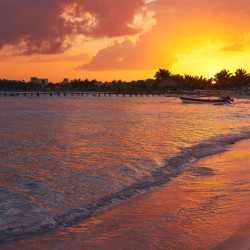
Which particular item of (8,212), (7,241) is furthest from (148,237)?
(8,212)

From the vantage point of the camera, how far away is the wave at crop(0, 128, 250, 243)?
500cm

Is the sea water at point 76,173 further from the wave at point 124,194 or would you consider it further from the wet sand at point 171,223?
the wet sand at point 171,223

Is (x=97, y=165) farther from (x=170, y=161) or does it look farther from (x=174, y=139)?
(x=174, y=139)

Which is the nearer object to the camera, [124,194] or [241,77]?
[124,194]

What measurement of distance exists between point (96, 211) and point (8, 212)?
165 centimetres

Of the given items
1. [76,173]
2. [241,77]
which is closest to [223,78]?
[241,77]

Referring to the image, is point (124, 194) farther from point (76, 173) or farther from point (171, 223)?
point (76, 173)

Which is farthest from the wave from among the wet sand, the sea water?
the wet sand

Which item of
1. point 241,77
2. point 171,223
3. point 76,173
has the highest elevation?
point 241,77

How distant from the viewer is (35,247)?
172 inches

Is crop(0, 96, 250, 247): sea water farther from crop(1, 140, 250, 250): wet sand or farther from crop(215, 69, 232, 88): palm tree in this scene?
crop(215, 69, 232, 88): palm tree

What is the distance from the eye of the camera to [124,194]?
696 centimetres

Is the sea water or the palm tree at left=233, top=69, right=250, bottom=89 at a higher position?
the palm tree at left=233, top=69, right=250, bottom=89

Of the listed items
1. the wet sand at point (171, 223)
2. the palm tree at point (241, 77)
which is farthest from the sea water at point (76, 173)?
the palm tree at point (241, 77)
